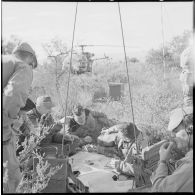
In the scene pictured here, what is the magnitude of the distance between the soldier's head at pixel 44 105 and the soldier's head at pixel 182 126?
0.91m

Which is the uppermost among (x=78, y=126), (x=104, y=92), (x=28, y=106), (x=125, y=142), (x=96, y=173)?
(x=104, y=92)

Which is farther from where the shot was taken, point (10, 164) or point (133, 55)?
point (133, 55)

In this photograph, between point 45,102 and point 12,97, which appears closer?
point 12,97

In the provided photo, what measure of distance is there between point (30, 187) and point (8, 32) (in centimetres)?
113

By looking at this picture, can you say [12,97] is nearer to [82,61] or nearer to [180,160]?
[82,61]

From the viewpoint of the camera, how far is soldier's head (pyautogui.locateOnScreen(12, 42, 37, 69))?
8.50 feet

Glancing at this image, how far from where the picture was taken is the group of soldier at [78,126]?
2.45 m

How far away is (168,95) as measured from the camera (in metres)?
2.78

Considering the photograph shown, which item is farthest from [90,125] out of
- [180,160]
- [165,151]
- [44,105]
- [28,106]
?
[180,160]

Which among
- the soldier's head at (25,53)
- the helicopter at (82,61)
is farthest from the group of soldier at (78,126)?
the helicopter at (82,61)

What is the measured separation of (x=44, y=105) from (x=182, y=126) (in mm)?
1045

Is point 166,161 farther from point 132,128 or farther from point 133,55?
point 133,55

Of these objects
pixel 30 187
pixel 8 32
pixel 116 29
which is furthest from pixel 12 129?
pixel 116 29

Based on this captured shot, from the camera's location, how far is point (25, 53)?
8.59 ft
